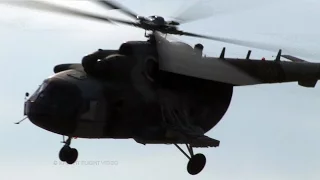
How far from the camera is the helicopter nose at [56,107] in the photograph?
27.9m

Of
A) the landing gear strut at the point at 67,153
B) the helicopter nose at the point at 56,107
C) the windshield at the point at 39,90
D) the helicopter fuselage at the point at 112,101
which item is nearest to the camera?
the helicopter nose at the point at 56,107

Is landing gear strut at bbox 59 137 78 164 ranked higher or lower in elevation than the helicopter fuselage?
lower

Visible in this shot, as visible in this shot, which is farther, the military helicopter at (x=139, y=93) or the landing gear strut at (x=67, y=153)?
the landing gear strut at (x=67, y=153)

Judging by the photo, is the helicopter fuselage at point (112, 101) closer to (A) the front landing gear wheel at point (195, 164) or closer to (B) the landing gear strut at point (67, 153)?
(A) the front landing gear wheel at point (195, 164)

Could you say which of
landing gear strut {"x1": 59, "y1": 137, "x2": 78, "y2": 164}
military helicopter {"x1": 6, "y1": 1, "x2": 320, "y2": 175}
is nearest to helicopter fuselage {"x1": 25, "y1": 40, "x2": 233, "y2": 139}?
military helicopter {"x1": 6, "y1": 1, "x2": 320, "y2": 175}

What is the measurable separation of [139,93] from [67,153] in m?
3.95

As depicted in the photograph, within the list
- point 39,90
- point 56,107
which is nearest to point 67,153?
point 56,107

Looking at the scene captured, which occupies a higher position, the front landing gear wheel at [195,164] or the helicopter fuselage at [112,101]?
the helicopter fuselage at [112,101]

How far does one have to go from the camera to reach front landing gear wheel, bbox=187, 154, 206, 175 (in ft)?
99.5

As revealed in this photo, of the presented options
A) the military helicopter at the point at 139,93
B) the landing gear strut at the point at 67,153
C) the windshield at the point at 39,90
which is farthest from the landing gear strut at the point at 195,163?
the windshield at the point at 39,90

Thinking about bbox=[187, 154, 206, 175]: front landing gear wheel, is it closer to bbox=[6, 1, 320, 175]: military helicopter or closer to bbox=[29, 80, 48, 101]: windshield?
bbox=[6, 1, 320, 175]: military helicopter

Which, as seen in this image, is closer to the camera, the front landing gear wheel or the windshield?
the windshield

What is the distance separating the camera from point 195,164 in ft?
99.5

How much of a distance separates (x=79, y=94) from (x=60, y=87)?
0.78 m
